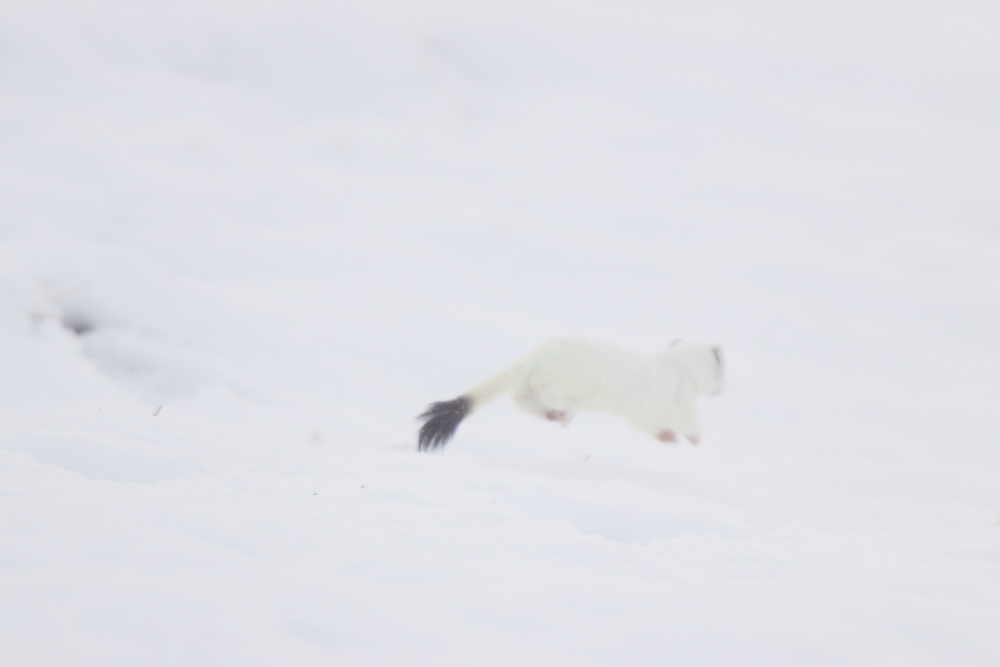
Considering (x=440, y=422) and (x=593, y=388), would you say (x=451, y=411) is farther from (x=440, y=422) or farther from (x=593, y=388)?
(x=593, y=388)

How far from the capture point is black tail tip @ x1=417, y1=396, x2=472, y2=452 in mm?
3273

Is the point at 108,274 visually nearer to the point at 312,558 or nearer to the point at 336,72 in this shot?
the point at 312,558

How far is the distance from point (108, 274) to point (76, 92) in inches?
257

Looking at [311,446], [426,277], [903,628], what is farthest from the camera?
[426,277]

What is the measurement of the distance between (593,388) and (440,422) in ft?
2.99

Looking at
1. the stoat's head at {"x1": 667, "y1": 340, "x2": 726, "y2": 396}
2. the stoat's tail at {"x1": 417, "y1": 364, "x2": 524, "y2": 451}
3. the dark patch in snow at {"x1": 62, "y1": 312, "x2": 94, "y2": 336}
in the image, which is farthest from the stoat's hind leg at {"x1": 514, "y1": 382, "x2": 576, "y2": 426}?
the dark patch in snow at {"x1": 62, "y1": 312, "x2": 94, "y2": 336}

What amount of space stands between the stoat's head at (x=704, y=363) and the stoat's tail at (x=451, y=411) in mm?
1314

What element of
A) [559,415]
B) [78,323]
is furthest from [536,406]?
[78,323]

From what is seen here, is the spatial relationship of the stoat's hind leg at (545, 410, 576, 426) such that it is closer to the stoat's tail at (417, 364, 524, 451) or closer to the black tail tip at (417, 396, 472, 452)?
the stoat's tail at (417, 364, 524, 451)

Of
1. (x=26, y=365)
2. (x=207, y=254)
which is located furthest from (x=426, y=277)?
(x=26, y=365)

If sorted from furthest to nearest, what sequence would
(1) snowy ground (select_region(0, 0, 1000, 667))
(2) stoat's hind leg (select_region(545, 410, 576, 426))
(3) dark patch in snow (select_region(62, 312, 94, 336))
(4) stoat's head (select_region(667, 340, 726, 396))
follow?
(3) dark patch in snow (select_region(62, 312, 94, 336)) → (4) stoat's head (select_region(667, 340, 726, 396)) → (2) stoat's hind leg (select_region(545, 410, 576, 426)) → (1) snowy ground (select_region(0, 0, 1000, 667))

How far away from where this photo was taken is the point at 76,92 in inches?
431

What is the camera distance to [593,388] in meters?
3.82

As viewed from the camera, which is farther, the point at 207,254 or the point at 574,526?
the point at 207,254
